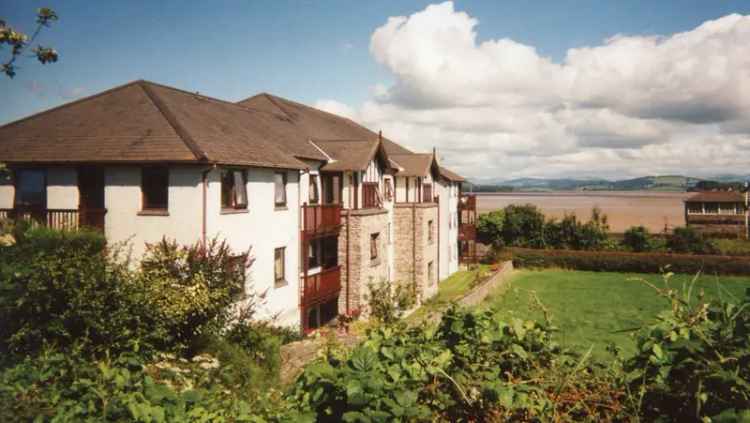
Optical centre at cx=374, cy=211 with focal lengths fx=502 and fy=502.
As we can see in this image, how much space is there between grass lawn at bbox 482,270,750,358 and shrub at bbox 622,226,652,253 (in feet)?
18.7

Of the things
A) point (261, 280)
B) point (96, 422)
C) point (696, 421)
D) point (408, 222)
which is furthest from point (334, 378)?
point (408, 222)

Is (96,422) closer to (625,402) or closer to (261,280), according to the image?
(625,402)

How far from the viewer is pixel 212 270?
46.4ft

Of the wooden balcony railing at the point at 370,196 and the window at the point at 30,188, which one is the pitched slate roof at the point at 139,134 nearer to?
the window at the point at 30,188

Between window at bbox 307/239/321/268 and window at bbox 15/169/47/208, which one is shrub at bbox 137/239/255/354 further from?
window at bbox 307/239/321/268

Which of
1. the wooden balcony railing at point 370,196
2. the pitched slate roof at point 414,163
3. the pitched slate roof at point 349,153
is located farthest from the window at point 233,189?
the pitched slate roof at point 414,163

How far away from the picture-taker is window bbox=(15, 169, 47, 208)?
56.9 feet

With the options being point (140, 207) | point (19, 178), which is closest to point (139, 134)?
point (140, 207)

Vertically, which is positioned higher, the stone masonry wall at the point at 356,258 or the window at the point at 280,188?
the window at the point at 280,188

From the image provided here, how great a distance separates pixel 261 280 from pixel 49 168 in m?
8.14

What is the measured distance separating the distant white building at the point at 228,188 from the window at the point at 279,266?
6 cm

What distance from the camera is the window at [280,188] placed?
796 inches

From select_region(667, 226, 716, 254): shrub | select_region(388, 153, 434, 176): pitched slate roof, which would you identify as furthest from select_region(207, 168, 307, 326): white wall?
select_region(667, 226, 716, 254): shrub

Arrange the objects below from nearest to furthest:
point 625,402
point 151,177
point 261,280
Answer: point 625,402 < point 151,177 < point 261,280
